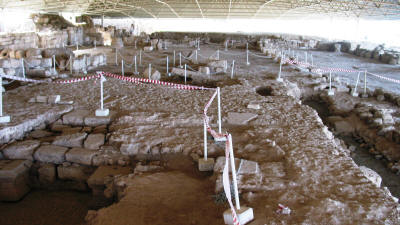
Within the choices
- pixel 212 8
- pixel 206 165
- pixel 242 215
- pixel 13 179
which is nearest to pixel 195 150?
pixel 206 165

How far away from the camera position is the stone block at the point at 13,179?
202 inches

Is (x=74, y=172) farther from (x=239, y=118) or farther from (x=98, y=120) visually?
(x=239, y=118)

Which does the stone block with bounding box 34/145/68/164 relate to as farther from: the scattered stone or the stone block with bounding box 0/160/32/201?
the scattered stone

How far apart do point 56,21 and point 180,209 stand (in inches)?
1282

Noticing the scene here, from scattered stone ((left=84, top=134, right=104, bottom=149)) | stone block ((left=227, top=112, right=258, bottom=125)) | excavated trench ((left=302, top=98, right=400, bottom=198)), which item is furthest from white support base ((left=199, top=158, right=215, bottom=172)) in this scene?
excavated trench ((left=302, top=98, right=400, bottom=198))

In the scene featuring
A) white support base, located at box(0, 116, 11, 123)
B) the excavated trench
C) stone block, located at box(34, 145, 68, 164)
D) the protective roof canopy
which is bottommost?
the excavated trench

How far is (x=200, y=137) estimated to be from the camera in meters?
6.00

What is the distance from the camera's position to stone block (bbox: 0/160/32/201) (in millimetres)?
5125

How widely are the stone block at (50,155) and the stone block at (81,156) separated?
117 millimetres

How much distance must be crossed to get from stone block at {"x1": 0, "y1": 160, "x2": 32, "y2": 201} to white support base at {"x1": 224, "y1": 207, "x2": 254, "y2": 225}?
3.84m

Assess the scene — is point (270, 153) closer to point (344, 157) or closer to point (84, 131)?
point (344, 157)

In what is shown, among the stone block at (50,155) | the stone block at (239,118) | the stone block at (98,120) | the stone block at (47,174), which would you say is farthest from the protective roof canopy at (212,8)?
the stone block at (47,174)

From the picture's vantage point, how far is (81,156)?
18.2 ft

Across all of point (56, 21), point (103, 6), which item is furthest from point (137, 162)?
point (103, 6)
